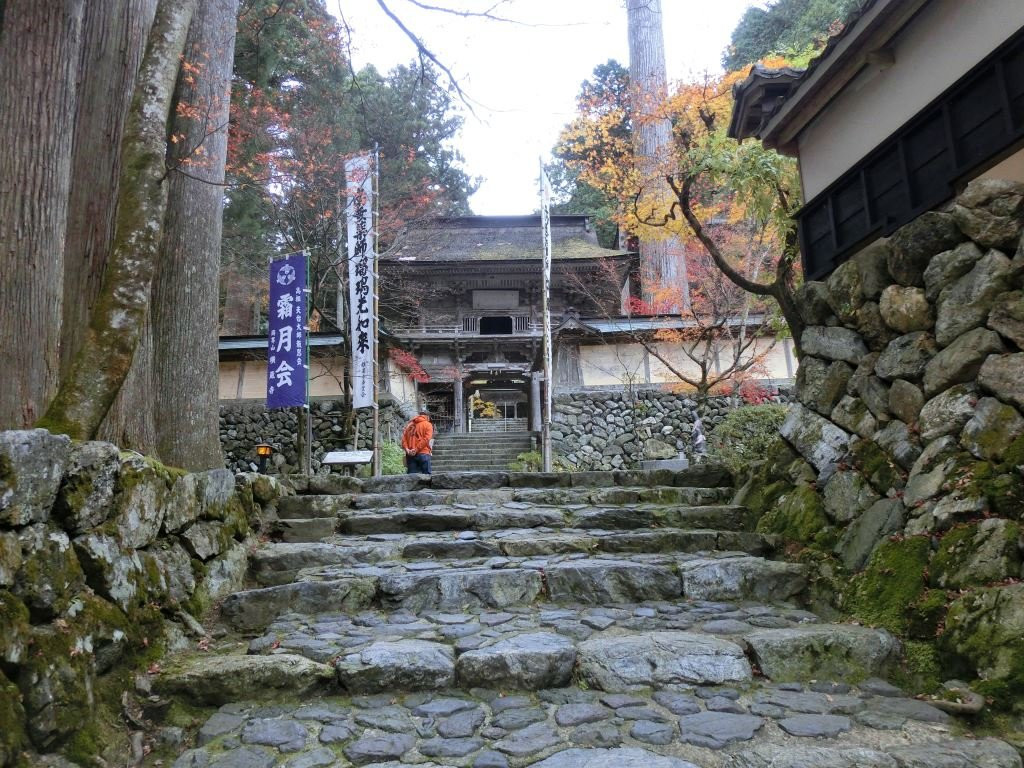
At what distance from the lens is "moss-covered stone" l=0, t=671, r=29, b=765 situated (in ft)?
6.73

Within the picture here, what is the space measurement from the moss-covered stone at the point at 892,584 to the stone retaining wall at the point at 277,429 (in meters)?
13.4

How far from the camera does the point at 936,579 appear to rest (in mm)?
3279

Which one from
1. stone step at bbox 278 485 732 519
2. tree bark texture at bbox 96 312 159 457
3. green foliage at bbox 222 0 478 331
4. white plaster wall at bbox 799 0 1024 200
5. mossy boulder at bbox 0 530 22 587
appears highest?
green foliage at bbox 222 0 478 331

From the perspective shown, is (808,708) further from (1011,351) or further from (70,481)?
(70,481)

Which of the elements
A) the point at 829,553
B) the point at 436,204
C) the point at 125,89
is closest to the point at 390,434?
the point at 436,204

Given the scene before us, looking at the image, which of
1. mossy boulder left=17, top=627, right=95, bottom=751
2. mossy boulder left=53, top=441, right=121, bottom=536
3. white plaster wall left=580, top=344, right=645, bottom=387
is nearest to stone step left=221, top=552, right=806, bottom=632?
mossy boulder left=53, top=441, right=121, bottom=536

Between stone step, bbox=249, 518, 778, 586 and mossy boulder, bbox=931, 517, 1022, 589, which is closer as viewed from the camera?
mossy boulder, bbox=931, 517, 1022, 589

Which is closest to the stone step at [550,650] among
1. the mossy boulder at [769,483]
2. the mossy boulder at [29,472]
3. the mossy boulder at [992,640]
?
the mossy boulder at [992,640]

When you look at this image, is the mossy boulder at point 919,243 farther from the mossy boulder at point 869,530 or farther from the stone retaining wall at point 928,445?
the mossy boulder at point 869,530

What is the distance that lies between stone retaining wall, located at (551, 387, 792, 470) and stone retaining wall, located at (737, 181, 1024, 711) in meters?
12.5

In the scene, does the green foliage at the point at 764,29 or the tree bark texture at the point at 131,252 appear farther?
the green foliage at the point at 764,29

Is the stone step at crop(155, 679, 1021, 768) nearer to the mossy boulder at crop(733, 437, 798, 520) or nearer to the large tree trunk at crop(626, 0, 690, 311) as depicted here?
the mossy boulder at crop(733, 437, 798, 520)

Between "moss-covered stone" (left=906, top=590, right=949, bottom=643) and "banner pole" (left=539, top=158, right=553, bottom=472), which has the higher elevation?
"banner pole" (left=539, top=158, right=553, bottom=472)

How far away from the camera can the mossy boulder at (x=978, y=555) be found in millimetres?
2994
